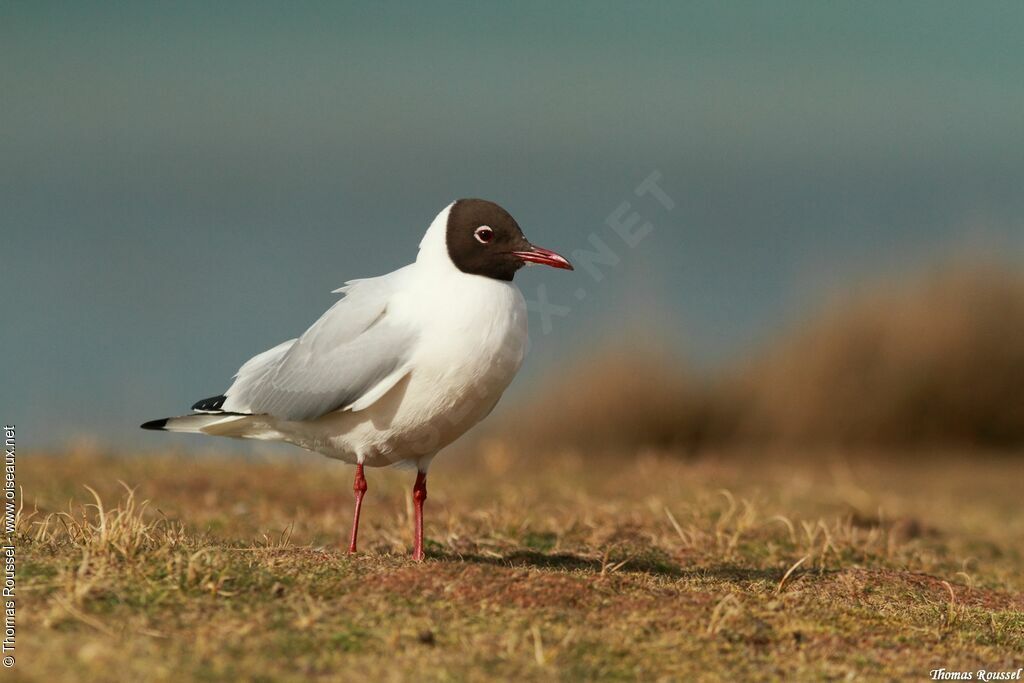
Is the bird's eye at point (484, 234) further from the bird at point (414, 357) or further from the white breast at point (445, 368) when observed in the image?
the white breast at point (445, 368)

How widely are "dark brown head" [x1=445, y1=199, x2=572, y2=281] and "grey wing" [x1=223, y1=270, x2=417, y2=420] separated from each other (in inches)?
13.6

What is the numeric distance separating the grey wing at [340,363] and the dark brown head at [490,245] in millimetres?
346

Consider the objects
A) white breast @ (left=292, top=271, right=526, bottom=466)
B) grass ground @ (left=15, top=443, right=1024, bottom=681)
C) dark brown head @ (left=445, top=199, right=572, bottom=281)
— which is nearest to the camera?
grass ground @ (left=15, top=443, right=1024, bottom=681)

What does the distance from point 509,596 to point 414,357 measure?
4.01 feet

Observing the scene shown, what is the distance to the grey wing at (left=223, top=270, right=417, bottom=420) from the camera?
5.04 metres

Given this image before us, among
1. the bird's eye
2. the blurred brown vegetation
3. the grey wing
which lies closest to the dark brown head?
the bird's eye

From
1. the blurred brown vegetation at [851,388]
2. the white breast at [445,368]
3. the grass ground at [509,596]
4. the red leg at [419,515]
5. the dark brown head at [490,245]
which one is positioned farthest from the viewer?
the blurred brown vegetation at [851,388]

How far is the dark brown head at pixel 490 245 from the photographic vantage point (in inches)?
209

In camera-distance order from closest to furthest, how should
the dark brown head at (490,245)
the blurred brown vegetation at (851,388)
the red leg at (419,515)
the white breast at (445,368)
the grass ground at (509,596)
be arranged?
1. the grass ground at (509,596)
2. the white breast at (445,368)
3. the red leg at (419,515)
4. the dark brown head at (490,245)
5. the blurred brown vegetation at (851,388)

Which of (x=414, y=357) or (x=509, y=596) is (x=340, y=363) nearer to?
(x=414, y=357)

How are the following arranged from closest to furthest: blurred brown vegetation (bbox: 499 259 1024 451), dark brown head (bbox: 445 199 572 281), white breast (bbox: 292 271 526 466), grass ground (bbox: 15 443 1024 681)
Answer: grass ground (bbox: 15 443 1024 681)
white breast (bbox: 292 271 526 466)
dark brown head (bbox: 445 199 572 281)
blurred brown vegetation (bbox: 499 259 1024 451)

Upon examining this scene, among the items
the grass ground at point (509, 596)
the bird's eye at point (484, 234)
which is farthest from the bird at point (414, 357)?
the grass ground at point (509, 596)

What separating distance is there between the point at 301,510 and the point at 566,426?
5158 mm

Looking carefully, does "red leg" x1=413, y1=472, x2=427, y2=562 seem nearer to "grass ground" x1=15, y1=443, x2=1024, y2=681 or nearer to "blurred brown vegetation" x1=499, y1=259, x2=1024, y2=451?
"grass ground" x1=15, y1=443, x2=1024, y2=681
